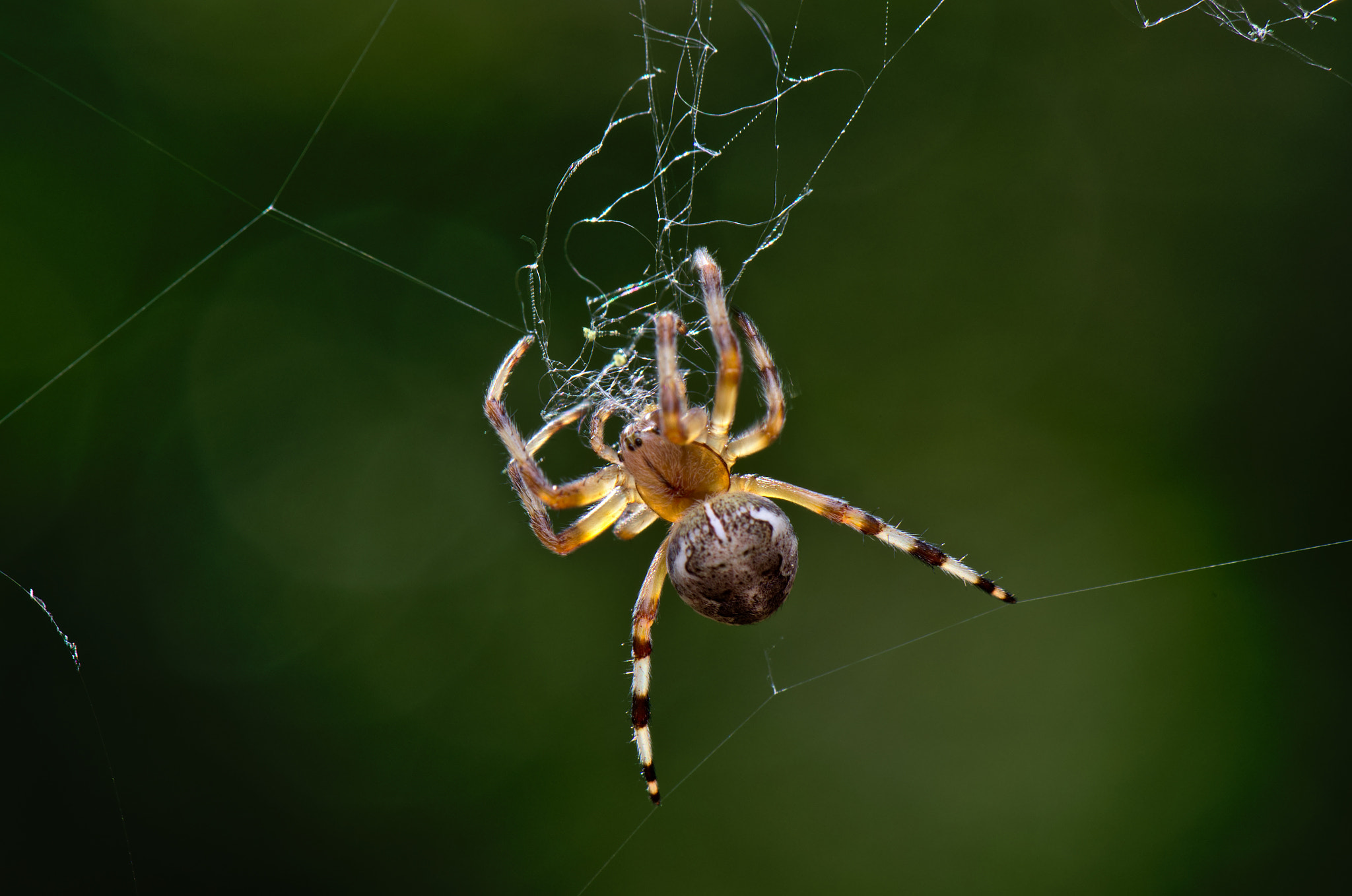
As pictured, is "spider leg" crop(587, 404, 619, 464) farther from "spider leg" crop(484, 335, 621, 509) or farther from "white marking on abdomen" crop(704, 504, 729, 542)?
"white marking on abdomen" crop(704, 504, 729, 542)

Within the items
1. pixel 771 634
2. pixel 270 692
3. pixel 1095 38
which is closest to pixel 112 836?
pixel 270 692

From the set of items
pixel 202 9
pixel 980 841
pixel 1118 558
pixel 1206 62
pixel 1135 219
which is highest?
pixel 202 9

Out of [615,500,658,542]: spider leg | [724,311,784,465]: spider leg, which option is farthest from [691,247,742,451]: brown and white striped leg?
[615,500,658,542]: spider leg

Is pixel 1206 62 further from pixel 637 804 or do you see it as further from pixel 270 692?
pixel 270 692

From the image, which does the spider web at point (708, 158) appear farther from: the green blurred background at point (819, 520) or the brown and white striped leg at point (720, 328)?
the brown and white striped leg at point (720, 328)

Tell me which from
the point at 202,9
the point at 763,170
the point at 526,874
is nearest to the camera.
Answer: the point at 202,9

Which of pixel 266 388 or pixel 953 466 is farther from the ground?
pixel 266 388

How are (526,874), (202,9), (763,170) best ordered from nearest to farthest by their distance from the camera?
(202,9), (763,170), (526,874)
